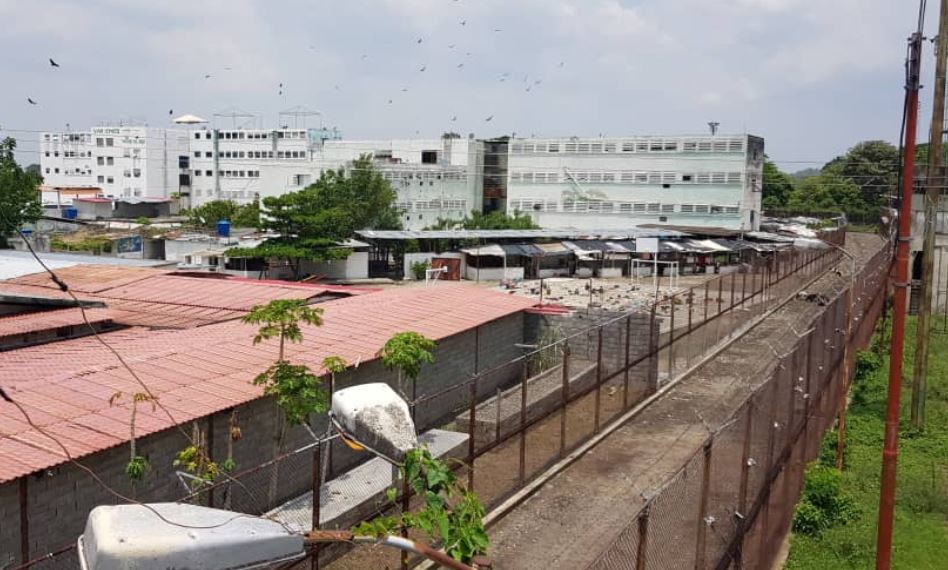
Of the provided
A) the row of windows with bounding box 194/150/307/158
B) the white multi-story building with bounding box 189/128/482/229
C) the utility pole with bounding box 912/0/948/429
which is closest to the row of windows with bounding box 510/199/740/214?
A: the white multi-story building with bounding box 189/128/482/229

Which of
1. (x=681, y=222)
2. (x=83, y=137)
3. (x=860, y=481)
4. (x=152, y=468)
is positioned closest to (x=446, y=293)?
Result: (x=860, y=481)

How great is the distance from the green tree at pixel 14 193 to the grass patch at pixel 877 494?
118 ft

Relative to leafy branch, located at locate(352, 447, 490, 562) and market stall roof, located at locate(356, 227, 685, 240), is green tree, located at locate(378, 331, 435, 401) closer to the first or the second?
leafy branch, located at locate(352, 447, 490, 562)

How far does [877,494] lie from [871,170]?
282ft

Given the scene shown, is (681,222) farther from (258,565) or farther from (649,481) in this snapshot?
(258,565)

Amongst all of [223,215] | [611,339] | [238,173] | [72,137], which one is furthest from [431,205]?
[72,137]

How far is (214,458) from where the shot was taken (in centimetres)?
1074

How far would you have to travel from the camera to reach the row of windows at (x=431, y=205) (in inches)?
2339

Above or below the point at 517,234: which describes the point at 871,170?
above

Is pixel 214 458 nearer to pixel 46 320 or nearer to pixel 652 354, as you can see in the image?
pixel 46 320

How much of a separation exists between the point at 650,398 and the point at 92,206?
63562mm

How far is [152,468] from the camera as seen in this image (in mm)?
9938

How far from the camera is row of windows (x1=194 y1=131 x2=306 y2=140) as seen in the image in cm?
8469

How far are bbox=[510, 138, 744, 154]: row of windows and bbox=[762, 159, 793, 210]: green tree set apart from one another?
126ft
